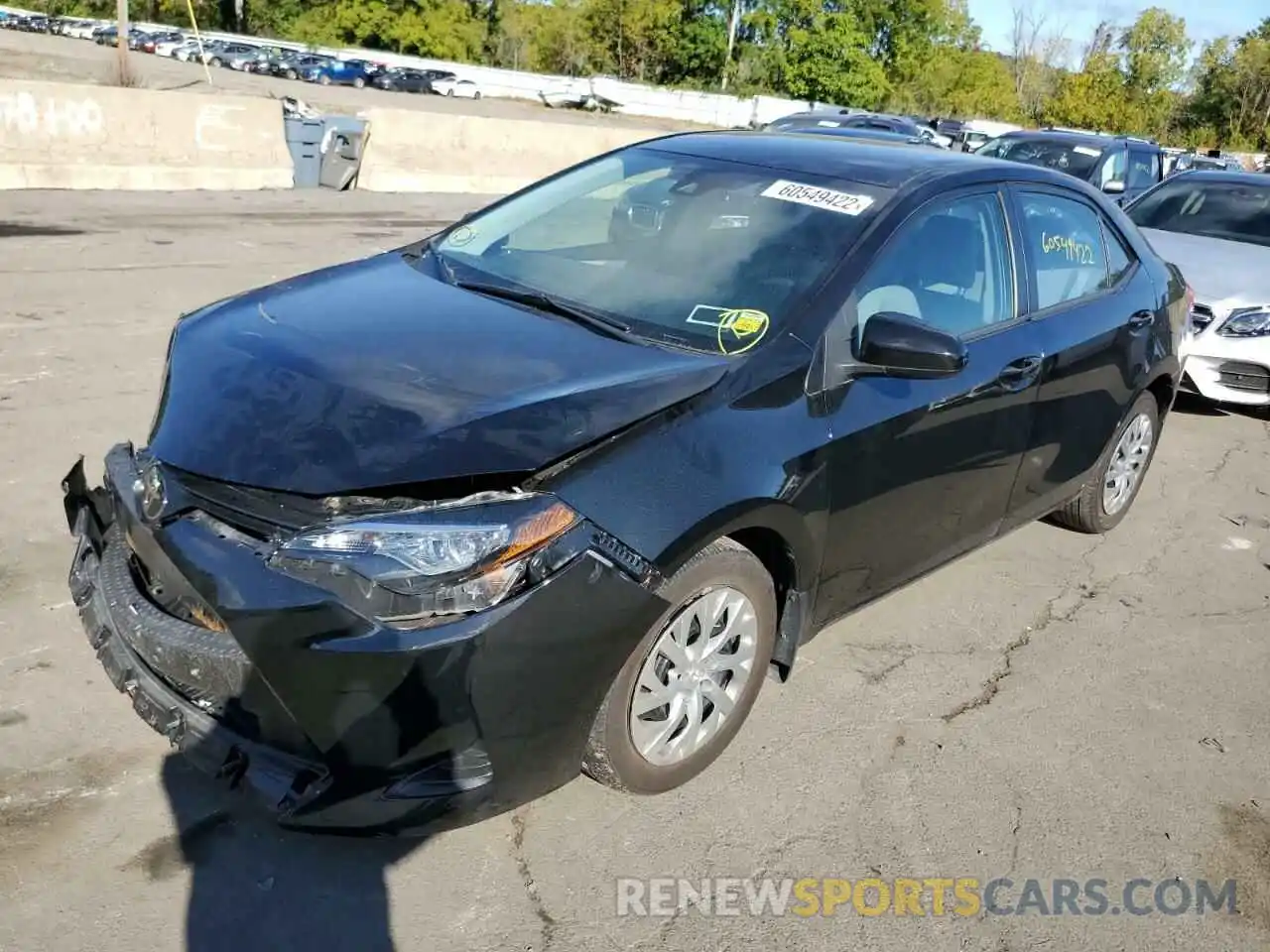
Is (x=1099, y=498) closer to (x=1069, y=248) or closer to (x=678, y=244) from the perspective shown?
(x=1069, y=248)

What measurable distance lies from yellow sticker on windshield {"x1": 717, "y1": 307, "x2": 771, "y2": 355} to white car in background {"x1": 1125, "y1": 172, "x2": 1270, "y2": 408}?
427 centimetres

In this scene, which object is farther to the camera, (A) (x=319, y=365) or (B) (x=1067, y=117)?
(B) (x=1067, y=117)

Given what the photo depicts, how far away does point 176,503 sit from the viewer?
2.78 m

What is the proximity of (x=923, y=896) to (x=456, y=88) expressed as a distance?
184 feet

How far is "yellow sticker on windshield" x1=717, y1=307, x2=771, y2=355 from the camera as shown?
3284 mm

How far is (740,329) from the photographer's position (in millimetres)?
3354

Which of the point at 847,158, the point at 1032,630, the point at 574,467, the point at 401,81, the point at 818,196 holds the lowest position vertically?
the point at 1032,630

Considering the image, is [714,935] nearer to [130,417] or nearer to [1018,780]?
[1018,780]

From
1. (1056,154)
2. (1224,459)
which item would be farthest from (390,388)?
(1056,154)

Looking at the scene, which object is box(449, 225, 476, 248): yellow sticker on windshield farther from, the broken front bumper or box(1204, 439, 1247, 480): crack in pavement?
box(1204, 439, 1247, 480): crack in pavement

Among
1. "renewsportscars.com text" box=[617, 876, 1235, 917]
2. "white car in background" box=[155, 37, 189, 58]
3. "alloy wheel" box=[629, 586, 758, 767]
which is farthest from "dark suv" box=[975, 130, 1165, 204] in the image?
"white car in background" box=[155, 37, 189, 58]

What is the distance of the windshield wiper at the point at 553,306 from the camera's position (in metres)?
3.40

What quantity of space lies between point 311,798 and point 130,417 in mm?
3852

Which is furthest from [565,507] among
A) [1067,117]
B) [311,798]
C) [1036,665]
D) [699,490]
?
[1067,117]
